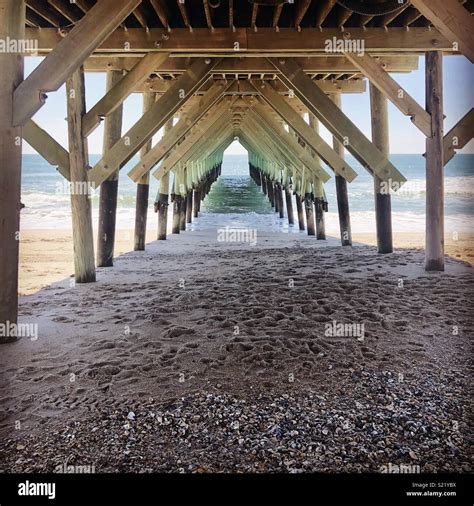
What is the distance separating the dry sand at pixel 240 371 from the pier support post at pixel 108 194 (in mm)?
1303

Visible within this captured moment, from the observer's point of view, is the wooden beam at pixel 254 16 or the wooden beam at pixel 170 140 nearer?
the wooden beam at pixel 254 16

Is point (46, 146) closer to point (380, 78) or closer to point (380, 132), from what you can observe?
point (380, 78)

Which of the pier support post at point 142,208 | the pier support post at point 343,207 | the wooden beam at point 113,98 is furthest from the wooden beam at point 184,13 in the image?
the pier support post at point 343,207

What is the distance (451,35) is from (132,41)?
12.9 feet

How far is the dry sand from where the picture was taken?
6.67ft

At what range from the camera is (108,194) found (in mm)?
6809

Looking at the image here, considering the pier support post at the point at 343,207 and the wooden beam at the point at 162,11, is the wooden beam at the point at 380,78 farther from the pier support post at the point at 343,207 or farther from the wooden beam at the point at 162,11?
the pier support post at the point at 343,207

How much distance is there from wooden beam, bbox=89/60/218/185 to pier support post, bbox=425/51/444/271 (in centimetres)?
298

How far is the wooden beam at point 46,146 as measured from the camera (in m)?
5.20

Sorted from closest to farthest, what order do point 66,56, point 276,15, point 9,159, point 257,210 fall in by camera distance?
point 9,159 < point 66,56 < point 276,15 < point 257,210

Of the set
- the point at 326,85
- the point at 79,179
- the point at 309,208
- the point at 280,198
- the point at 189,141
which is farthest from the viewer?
the point at 280,198

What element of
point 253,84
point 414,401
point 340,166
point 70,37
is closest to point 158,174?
point 253,84

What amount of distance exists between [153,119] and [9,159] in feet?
10.4

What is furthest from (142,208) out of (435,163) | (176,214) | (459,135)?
(459,135)
